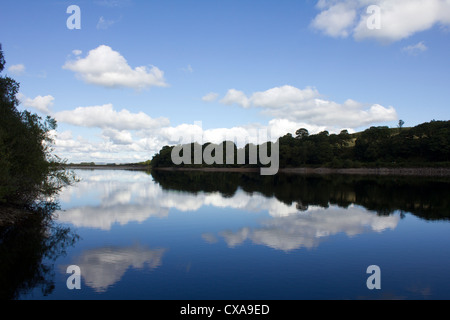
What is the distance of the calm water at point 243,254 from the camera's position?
13109 mm

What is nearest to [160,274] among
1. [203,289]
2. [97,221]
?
[203,289]

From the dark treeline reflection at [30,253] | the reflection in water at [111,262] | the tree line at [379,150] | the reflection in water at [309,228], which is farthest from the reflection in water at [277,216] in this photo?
the tree line at [379,150]

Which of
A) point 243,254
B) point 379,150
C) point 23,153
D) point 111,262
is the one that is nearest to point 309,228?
point 243,254

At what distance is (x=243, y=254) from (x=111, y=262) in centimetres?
683

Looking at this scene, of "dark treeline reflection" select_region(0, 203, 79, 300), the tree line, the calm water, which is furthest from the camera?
the tree line

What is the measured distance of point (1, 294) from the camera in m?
12.4

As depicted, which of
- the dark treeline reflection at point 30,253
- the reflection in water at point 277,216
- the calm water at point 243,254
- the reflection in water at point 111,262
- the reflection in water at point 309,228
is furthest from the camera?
the reflection in water at point 277,216

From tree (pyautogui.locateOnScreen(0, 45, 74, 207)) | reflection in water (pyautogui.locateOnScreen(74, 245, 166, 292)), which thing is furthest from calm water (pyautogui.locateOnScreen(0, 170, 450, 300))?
tree (pyautogui.locateOnScreen(0, 45, 74, 207))

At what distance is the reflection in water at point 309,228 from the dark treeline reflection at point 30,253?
9952 mm

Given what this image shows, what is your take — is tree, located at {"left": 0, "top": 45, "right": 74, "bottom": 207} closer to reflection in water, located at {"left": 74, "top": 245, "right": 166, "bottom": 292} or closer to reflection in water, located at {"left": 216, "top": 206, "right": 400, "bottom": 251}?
reflection in water, located at {"left": 74, "top": 245, "right": 166, "bottom": 292}

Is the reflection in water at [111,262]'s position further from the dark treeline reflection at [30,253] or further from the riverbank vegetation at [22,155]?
the riverbank vegetation at [22,155]

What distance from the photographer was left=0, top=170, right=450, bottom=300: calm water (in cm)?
1311

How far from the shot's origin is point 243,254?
18.1m

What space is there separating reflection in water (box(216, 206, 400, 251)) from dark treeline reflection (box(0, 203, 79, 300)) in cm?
995
